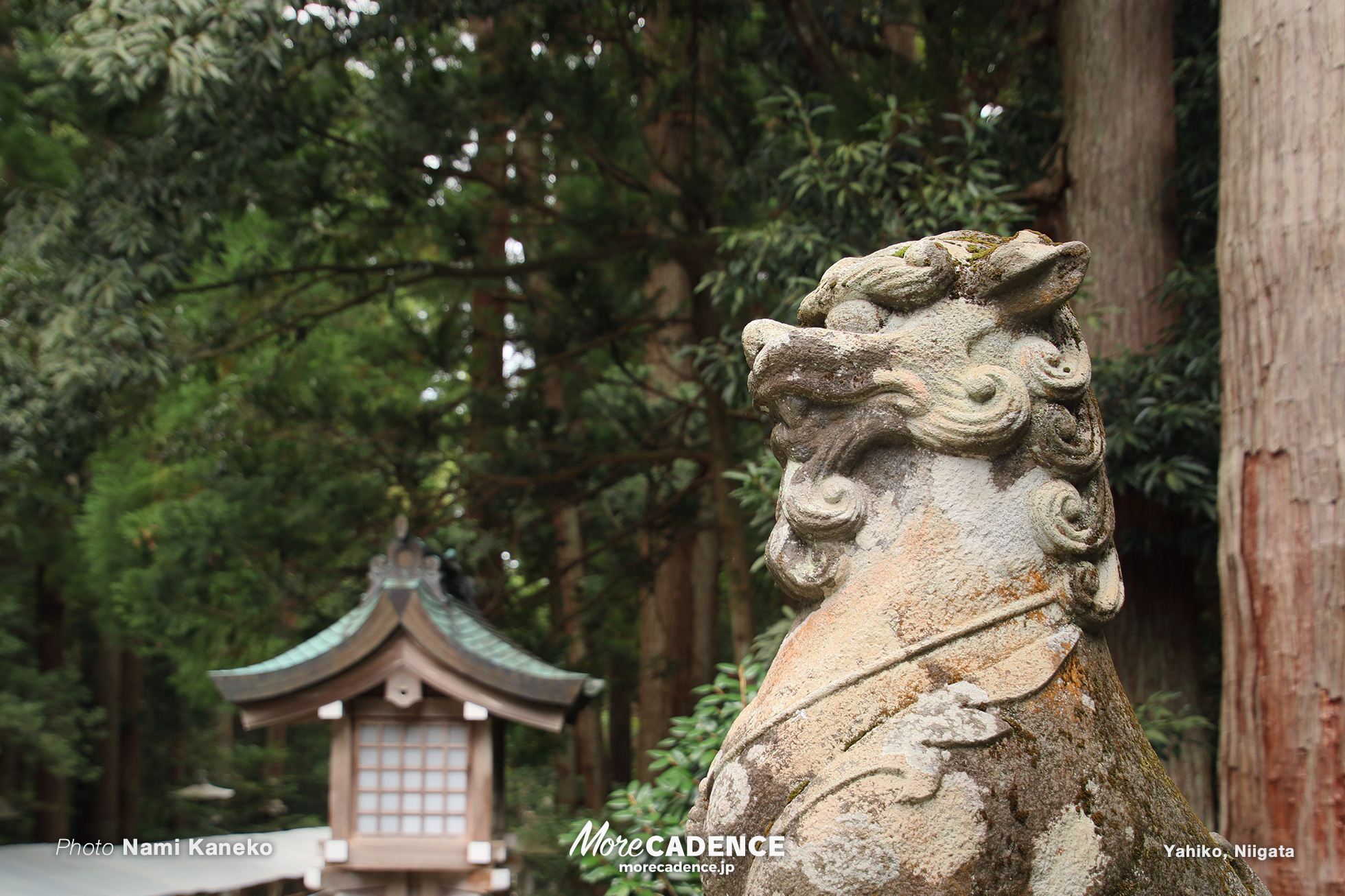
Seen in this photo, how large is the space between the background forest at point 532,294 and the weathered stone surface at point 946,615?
175 cm

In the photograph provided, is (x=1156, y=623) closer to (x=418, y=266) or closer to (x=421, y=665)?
(x=421, y=665)

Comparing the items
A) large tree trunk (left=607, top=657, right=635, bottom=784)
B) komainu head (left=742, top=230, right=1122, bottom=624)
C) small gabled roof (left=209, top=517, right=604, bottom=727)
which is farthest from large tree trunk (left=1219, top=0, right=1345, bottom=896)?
large tree trunk (left=607, top=657, right=635, bottom=784)

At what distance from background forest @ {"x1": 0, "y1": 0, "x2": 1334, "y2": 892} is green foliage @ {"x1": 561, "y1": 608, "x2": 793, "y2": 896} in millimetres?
34

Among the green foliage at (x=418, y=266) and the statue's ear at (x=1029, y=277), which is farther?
the green foliage at (x=418, y=266)

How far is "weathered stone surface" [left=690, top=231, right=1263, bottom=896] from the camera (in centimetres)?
167

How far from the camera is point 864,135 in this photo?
4.64 meters

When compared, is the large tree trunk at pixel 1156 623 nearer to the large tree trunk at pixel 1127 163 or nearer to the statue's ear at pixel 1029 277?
the large tree trunk at pixel 1127 163

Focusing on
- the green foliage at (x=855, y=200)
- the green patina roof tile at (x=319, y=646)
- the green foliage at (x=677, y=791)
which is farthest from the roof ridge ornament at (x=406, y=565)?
the green foliage at (x=855, y=200)

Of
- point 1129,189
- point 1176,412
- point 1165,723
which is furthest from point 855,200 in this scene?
point 1165,723

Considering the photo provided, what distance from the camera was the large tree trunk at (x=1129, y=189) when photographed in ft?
14.2

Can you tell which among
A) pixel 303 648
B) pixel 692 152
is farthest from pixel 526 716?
pixel 692 152

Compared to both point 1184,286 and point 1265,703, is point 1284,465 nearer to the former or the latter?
point 1265,703

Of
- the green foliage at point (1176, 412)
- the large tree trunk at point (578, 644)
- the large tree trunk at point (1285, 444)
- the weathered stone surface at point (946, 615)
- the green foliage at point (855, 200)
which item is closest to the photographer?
the weathered stone surface at point (946, 615)

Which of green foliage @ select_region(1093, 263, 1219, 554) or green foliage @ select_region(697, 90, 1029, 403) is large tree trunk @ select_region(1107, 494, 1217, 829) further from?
green foliage @ select_region(697, 90, 1029, 403)
